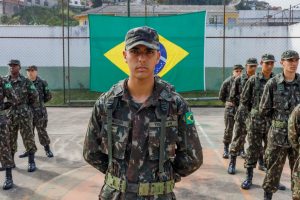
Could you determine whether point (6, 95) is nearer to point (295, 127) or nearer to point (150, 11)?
point (295, 127)

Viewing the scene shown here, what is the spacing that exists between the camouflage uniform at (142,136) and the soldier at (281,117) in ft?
7.92

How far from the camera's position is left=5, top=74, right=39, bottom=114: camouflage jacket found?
6492 mm

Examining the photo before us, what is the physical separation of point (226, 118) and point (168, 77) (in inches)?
246

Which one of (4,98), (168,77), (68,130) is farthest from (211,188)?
(168,77)

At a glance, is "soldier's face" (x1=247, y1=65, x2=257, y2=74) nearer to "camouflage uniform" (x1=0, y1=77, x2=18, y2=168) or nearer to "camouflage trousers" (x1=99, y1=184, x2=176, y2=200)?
"camouflage uniform" (x1=0, y1=77, x2=18, y2=168)

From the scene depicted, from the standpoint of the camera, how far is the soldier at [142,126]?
2422mm

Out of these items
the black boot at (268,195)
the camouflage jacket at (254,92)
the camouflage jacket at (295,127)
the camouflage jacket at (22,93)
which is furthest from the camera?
the camouflage jacket at (22,93)

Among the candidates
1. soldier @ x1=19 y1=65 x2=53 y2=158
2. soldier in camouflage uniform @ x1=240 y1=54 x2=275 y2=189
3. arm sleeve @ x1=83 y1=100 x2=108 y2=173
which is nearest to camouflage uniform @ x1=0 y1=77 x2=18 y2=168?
soldier @ x1=19 y1=65 x2=53 y2=158

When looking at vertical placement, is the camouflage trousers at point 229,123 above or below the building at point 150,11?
below

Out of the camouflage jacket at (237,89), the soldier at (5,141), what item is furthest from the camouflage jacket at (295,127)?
Answer: the soldier at (5,141)

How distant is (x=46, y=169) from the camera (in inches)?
263

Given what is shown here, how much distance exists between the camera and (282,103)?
15.5 feet

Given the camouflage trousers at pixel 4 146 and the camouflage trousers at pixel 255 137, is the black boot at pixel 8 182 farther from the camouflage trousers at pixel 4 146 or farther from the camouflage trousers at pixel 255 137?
the camouflage trousers at pixel 255 137

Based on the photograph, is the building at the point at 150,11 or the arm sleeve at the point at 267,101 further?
the building at the point at 150,11
